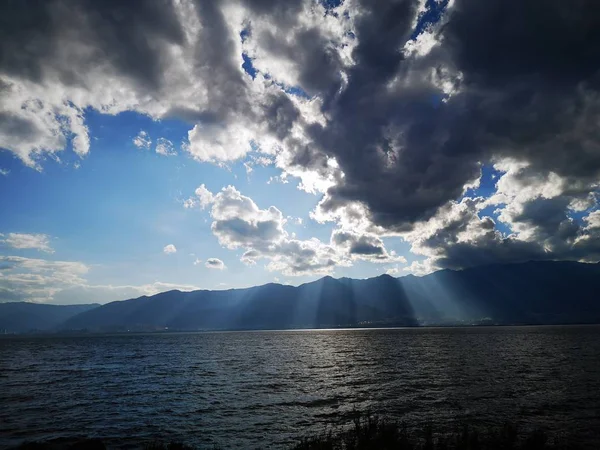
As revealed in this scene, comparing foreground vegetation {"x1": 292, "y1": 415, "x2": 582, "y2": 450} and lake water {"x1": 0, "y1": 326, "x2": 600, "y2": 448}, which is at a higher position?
foreground vegetation {"x1": 292, "y1": 415, "x2": 582, "y2": 450}

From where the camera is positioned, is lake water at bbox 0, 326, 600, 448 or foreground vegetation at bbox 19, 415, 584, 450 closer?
foreground vegetation at bbox 19, 415, 584, 450

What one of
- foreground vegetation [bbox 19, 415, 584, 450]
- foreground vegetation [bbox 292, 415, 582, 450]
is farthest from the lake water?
foreground vegetation [bbox 292, 415, 582, 450]

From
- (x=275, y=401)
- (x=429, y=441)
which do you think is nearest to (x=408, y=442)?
(x=429, y=441)

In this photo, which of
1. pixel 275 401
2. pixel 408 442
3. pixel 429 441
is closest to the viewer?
pixel 429 441

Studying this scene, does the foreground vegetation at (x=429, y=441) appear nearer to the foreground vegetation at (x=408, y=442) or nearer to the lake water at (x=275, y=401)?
the foreground vegetation at (x=408, y=442)

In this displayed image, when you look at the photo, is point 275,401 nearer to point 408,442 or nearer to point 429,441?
point 408,442

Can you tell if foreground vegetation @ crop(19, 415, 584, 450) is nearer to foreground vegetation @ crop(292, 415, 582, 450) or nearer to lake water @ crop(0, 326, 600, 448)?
foreground vegetation @ crop(292, 415, 582, 450)

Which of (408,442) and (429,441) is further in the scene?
(408,442)

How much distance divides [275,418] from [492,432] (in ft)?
60.3

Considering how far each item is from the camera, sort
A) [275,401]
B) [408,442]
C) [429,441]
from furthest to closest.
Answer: [275,401] → [408,442] → [429,441]

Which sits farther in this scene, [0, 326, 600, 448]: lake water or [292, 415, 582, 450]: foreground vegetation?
[0, 326, 600, 448]: lake water

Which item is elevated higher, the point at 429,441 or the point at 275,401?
the point at 429,441

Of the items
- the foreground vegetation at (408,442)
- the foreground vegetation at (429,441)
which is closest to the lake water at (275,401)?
the foreground vegetation at (408,442)

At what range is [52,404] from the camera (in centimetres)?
4253
